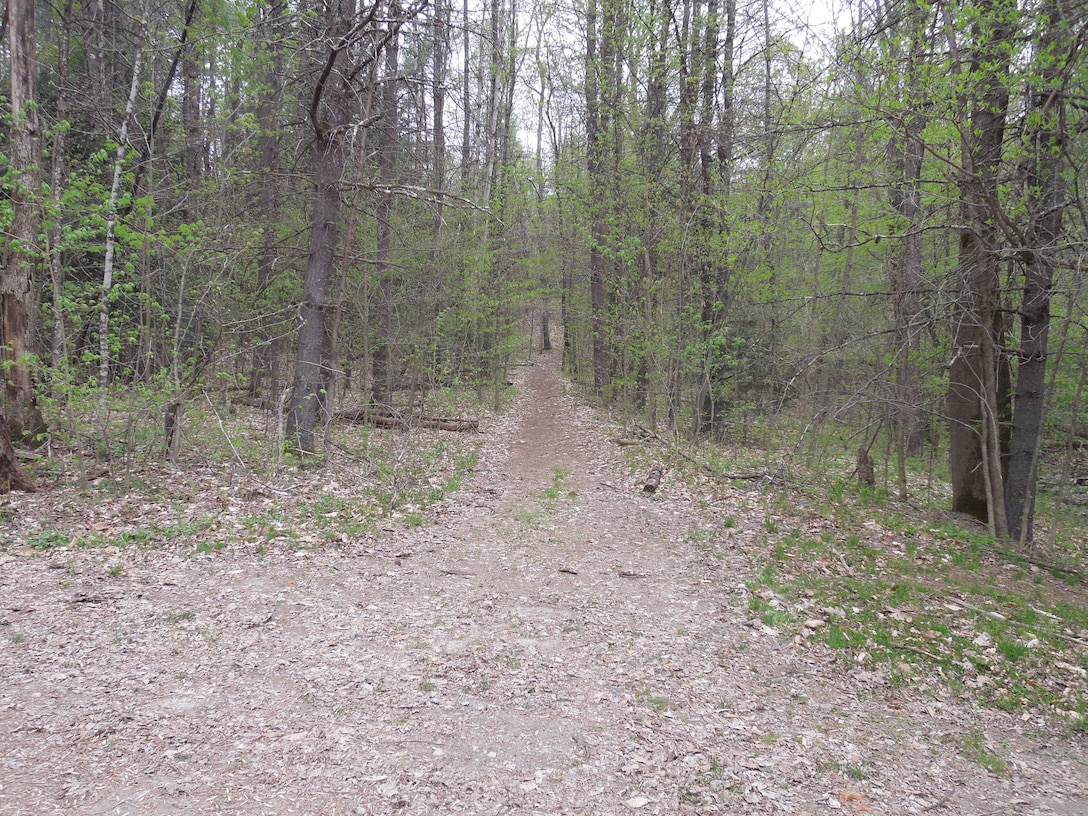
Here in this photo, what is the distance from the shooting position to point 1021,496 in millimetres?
7871

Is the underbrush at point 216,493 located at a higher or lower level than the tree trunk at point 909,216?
lower

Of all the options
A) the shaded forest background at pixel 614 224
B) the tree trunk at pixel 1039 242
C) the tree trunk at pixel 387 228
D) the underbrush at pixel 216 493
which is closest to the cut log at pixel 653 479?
the shaded forest background at pixel 614 224

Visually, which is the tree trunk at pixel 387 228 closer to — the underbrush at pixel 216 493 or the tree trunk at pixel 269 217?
the tree trunk at pixel 269 217

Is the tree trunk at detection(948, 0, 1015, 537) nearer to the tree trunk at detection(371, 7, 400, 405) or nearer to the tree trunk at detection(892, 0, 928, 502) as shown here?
the tree trunk at detection(892, 0, 928, 502)

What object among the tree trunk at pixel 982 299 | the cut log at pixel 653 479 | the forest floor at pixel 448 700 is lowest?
the forest floor at pixel 448 700

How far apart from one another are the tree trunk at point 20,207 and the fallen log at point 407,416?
5.22 m

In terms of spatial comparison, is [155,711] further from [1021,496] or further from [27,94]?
Answer: [1021,496]

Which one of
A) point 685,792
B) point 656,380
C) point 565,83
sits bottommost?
point 685,792

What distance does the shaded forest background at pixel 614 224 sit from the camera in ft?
21.7

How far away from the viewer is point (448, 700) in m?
3.94

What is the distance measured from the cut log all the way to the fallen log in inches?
193

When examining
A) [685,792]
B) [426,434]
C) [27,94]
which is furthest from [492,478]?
[27,94]

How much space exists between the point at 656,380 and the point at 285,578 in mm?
9496

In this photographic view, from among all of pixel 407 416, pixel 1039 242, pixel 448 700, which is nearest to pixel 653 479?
pixel 407 416
